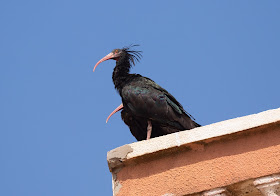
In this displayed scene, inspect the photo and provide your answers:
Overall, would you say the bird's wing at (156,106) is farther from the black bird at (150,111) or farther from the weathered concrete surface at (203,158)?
the weathered concrete surface at (203,158)

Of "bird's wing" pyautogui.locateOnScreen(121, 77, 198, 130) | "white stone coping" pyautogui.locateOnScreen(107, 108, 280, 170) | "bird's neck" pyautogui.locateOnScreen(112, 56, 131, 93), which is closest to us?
"white stone coping" pyautogui.locateOnScreen(107, 108, 280, 170)

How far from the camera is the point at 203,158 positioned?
169 inches

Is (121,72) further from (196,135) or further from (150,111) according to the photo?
(196,135)

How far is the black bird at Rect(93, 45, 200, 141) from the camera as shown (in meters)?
7.08

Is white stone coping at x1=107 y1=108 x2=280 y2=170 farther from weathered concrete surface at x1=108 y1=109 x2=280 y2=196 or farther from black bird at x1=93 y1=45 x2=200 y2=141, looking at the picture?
black bird at x1=93 y1=45 x2=200 y2=141

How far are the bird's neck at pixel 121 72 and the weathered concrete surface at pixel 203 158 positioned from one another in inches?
132

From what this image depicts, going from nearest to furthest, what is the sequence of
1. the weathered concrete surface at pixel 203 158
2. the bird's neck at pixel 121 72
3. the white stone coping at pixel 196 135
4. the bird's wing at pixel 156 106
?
the weathered concrete surface at pixel 203 158 < the white stone coping at pixel 196 135 < the bird's wing at pixel 156 106 < the bird's neck at pixel 121 72

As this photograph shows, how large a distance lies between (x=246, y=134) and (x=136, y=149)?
93 cm

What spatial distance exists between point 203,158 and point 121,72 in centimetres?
399

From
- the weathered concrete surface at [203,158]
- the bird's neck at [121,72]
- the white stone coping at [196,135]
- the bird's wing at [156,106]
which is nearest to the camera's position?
the weathered concrete surface at [203,158]

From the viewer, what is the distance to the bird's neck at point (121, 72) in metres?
7.80

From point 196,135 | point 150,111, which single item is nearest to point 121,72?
point 150,111

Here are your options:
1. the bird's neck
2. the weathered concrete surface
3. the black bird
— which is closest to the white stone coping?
the weathered concrete surface

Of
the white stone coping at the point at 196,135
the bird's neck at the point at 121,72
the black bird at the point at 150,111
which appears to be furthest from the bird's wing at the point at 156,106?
the white stone coping at the point at 196,135
